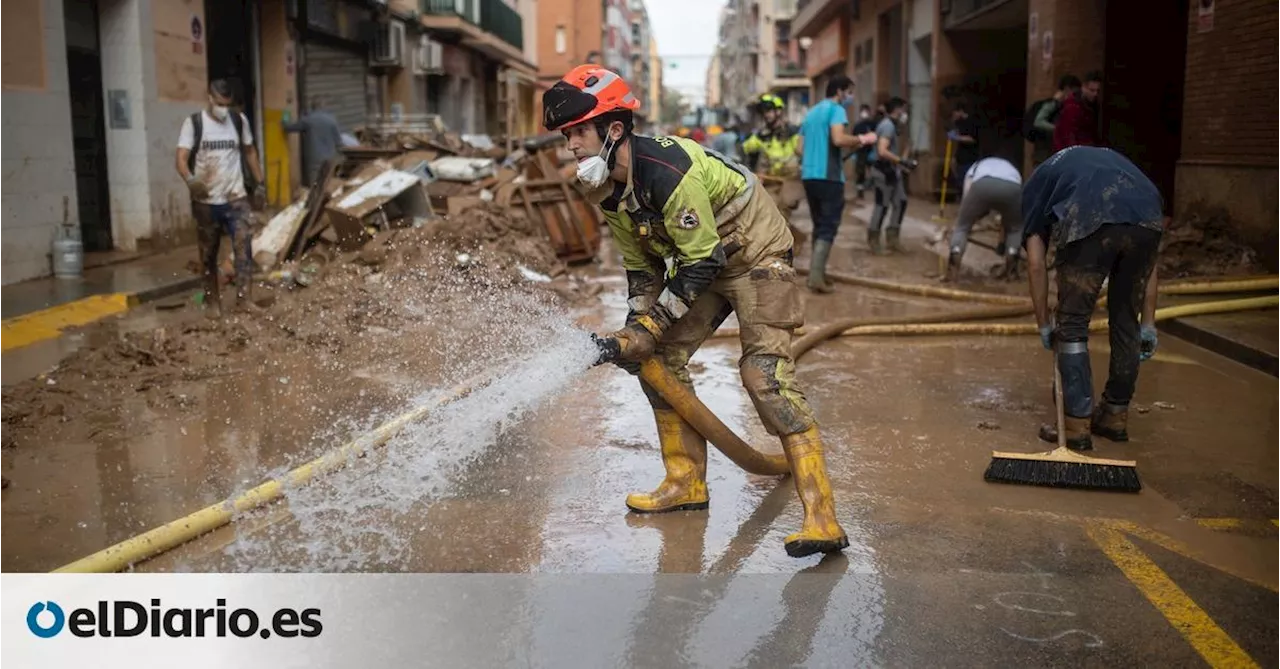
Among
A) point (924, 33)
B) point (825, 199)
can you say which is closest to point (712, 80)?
point (924, 33)

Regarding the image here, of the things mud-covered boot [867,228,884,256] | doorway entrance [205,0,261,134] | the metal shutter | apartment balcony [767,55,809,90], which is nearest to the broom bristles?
mud-covered boot [867,228,884,256]

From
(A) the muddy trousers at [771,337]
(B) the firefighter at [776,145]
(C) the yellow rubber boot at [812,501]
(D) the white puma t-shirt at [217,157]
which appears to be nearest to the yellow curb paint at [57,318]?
(D) the white puma t-shirt at [217,157]

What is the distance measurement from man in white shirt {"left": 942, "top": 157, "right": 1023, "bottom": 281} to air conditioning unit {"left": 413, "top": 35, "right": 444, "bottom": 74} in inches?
779

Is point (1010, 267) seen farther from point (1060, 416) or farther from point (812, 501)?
point (812, 501)

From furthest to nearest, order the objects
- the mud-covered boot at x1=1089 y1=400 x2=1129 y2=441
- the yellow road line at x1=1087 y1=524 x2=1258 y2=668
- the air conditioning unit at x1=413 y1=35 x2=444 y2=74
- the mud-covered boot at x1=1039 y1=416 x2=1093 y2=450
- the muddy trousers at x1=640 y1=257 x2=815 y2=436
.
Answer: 1. the air conditioning unit at x1=413 y1=35 x2=444 y2=74
2. the mud-covered boot at x1=1089 y1=400 x2=1129 y2=441
3. the mud-covered boot at x1=1039 y1=416 x2=1093 y2=450
4. the muddy trousers at x1=640 y1=257 x2=815 y2=436
5. the yellow road line at x1=1087 y1=524 x2=1258 y2=668

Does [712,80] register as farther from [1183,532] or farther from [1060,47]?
[1183,532]

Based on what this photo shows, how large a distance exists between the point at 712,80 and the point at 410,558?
19055 centimetres

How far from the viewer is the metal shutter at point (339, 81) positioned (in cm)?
2080

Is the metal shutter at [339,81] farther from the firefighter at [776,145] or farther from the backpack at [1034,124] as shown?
the backpack at [1034,124]

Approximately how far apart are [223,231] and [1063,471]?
6.97 meters

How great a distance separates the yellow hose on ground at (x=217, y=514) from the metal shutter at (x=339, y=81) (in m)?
16.1

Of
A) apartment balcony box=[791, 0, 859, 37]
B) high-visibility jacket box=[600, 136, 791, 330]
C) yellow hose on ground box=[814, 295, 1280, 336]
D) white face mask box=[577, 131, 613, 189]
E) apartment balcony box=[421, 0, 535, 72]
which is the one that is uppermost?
apartment balcony box=[791, 0, 859, 37]

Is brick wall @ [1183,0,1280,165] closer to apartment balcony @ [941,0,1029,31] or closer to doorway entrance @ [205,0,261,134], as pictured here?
apartment balcony @ [941,0,1029,31]

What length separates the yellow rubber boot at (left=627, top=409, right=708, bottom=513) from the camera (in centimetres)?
445
